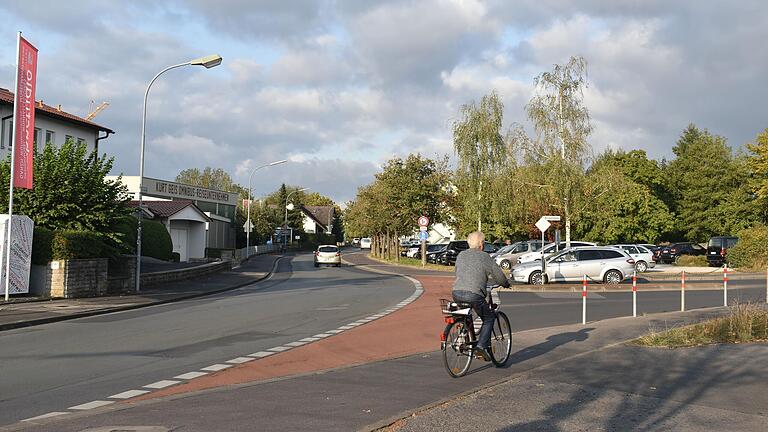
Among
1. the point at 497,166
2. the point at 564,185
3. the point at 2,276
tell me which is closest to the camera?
the point at 2,276

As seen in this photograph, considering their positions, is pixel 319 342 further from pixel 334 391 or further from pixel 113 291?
pixel 113 291

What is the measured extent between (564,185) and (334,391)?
30619mm

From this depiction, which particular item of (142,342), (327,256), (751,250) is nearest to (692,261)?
(751,250)

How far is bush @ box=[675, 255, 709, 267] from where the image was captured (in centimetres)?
4701

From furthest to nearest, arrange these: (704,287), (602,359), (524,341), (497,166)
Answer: (497,166)
(704,287)
(524,341)
(602,359)

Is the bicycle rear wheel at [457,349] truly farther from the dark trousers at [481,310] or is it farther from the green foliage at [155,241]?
the green foliage at [155,241]

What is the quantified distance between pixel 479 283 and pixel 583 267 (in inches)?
836

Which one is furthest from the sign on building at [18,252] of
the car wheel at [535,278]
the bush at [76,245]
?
the car wheel at [535,278]

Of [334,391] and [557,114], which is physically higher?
[557,114]

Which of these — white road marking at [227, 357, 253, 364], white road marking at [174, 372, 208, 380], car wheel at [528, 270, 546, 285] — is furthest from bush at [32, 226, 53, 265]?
car wheel at [528, 270, 546, 285]

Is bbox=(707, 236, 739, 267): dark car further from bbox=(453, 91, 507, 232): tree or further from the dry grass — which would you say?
the dry grass

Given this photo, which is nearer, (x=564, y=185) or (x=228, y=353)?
(x=228, y=353)

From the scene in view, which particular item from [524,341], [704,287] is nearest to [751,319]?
[524,341]

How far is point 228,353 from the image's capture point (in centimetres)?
1119
